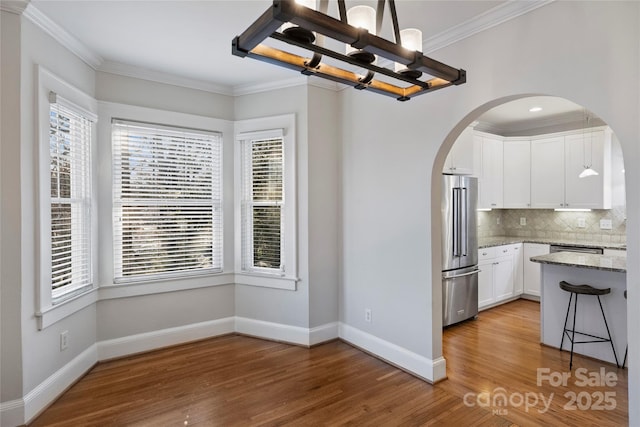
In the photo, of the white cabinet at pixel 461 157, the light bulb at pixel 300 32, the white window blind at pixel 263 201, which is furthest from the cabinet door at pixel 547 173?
the light bulb at pixel 300 32

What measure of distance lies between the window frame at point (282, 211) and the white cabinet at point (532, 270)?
12.6ft

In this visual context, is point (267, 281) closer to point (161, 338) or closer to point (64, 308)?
point (161, 338)

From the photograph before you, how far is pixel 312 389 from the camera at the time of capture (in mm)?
2816

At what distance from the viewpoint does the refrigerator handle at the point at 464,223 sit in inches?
170

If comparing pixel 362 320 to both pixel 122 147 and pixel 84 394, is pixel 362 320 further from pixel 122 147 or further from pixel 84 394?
pixel 122 147

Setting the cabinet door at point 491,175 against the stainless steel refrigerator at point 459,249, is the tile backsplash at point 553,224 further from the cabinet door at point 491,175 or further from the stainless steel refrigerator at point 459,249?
the stainless steel refrigerator at point 459,249

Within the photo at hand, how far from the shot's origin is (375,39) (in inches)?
52.6

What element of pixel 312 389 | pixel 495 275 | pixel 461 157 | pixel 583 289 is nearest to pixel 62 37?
pixel 312 389

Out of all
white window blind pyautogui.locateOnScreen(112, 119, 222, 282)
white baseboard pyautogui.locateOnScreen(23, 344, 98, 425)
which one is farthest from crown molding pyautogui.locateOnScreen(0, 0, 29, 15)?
white baseboard pyautogui.locateOnScreen(23, 344, 98, 425)

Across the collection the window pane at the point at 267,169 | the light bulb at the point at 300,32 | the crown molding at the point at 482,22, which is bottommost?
the window pane at the point at 267,169

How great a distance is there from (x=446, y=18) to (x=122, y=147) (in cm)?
308

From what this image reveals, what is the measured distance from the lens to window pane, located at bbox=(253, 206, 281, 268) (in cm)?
389

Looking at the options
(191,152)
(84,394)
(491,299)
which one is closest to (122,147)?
(191,152)

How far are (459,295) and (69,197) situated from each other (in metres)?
4.20
